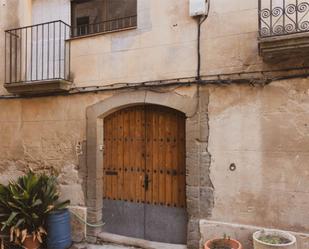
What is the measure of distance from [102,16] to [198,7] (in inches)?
75.7

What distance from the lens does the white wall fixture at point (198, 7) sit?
4.51 m

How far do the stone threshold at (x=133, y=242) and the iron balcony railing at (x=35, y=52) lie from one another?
3022 mm

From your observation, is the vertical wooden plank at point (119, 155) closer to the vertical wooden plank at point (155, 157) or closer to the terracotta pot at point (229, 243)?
the vertical wooden plank at point (155, 157)

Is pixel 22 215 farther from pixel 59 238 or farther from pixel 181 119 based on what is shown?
pixel 181 119

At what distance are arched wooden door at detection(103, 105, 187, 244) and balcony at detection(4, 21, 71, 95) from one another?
130 cm

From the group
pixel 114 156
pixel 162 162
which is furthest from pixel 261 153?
pixel 114 156

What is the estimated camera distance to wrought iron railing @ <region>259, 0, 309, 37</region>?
3.97m

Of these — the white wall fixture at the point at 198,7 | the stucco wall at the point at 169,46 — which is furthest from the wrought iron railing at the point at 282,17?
the white wall fixture at the point at 198,7

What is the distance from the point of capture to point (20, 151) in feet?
19.9

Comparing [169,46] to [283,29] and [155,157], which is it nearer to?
[283,29]

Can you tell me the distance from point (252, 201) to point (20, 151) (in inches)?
174

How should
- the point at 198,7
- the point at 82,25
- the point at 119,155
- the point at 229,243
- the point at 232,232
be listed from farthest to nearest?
1. the point at 82,25
2. the point at 119,155
3. the point at 198,7
4. the point at 232,232
5. the point at 229,243

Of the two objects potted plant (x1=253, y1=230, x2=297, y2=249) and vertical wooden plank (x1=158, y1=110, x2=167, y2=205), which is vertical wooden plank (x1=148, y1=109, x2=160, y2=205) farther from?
potted plant (x1=253, y1=230, x2=297, y2=249)

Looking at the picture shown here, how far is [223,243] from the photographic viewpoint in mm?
4109
